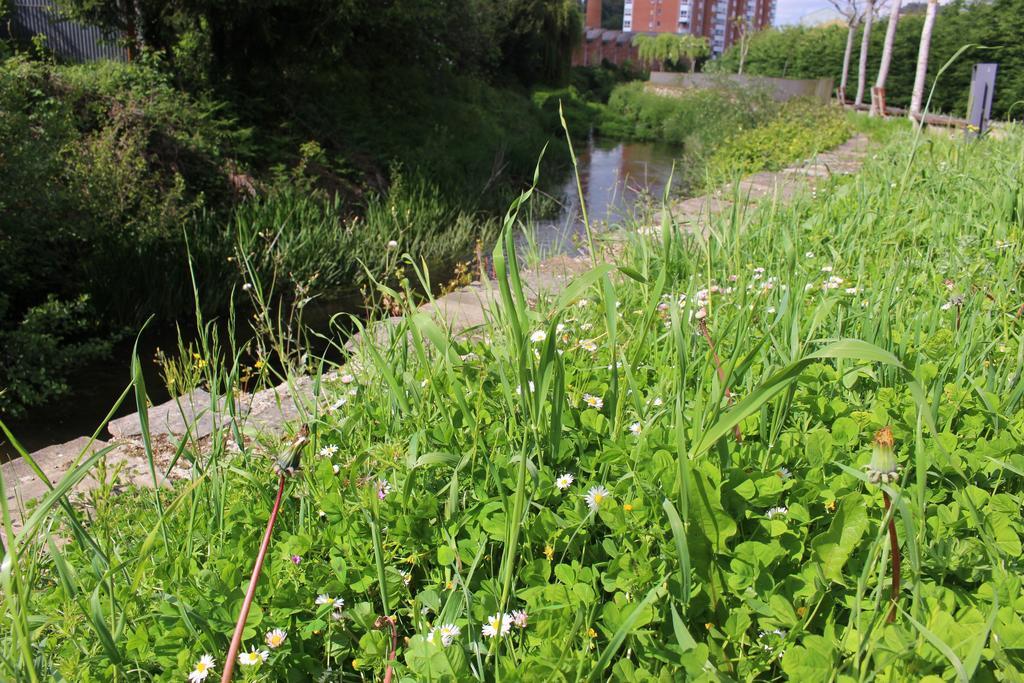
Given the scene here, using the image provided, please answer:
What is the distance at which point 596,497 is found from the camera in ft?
4.37

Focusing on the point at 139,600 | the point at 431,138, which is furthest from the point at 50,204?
the point at 431,138

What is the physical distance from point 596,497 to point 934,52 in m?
26.3

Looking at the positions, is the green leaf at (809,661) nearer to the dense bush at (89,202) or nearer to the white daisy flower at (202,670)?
the white daisy flower at (202,670)

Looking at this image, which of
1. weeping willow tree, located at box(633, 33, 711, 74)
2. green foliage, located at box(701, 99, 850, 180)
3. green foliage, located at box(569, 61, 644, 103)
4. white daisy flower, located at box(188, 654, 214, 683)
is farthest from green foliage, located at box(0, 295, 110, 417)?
weeping willow tree, located at box(633, 33, 711, 74)

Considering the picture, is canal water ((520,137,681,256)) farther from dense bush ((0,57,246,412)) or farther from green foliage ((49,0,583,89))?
dense bush ((0,57,246,412))

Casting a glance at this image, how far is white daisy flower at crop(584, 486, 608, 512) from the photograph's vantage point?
1318mm

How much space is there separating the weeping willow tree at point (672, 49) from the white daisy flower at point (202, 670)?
59.1 meters

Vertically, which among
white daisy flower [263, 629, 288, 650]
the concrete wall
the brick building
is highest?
A: the brick building

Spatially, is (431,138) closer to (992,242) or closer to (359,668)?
(992,242)

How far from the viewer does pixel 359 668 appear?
126 centimetres

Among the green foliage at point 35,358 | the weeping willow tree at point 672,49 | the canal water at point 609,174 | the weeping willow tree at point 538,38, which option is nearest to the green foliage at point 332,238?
the canal water at point 609,174

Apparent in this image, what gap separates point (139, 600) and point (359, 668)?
15.6 inches

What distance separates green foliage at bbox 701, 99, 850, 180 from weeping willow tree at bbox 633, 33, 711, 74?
145 feet

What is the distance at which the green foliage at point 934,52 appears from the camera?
18.7 m
